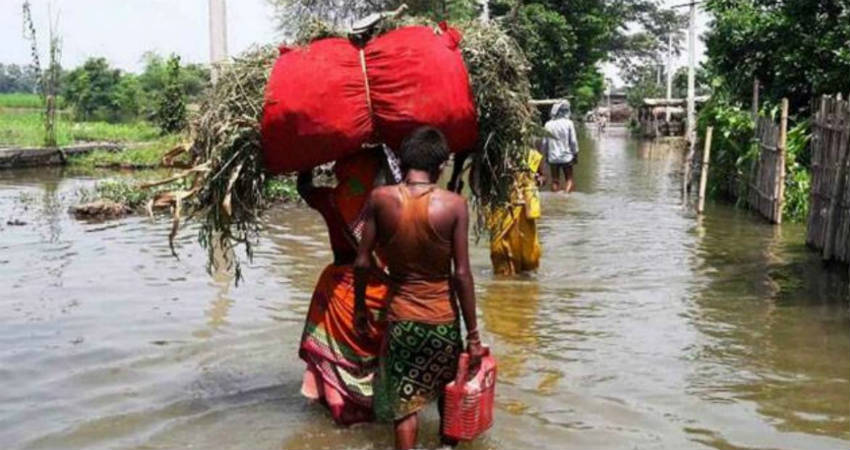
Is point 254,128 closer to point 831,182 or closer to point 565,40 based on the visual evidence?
point 831,182

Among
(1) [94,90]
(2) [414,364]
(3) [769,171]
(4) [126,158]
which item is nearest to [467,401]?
(2) [414,364]

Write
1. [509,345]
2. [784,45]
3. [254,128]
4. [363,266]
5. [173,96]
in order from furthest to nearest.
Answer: [173,96], [784,45], [509,345], [254,128], [363,266]

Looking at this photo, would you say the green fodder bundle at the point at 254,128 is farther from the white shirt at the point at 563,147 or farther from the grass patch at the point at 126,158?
the grass patch at the point at 126,158

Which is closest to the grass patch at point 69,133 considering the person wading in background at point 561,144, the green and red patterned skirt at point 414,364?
the person wading in background at point 561,144

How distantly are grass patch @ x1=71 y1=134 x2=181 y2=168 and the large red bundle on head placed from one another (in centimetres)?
1803

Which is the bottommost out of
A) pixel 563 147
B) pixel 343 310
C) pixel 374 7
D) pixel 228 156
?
pixel 343 310

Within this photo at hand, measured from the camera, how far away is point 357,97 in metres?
4.76

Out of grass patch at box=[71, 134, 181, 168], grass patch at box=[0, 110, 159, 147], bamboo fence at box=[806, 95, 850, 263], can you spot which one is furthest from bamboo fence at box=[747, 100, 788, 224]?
grass patch at box=[0, 110, 159, 147]

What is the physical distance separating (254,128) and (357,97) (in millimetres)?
525

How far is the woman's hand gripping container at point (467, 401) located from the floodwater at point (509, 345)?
543 mm

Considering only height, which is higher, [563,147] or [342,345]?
[563,147]

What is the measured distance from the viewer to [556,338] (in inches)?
292

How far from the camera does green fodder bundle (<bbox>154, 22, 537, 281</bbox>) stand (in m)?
4.88

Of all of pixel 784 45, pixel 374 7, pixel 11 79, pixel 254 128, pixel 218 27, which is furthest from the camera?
pixel 11 79
